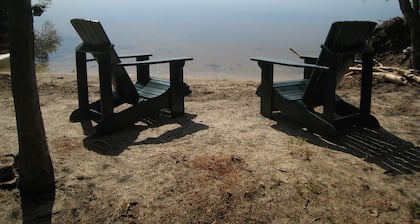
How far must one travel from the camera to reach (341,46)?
14.3ft

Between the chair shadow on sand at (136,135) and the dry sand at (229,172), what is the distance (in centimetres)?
1

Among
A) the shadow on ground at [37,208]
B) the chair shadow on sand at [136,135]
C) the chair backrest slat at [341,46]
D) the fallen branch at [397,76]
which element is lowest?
the shadow on ground at [37,208]

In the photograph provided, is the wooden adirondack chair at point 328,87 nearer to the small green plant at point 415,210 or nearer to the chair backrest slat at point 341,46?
the chair backrest slat at point 341,46

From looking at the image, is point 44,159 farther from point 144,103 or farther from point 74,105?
point 74,105

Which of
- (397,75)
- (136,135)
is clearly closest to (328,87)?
(136,135)

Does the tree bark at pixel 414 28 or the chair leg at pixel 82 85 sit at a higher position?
the tree bark at pixel 414 28

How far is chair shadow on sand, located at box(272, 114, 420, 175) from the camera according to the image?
3.68 m

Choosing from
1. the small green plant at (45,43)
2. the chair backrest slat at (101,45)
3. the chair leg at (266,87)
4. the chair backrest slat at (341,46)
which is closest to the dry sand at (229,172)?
the chair leg at (266,87)

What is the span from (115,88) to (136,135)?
95 centimetres

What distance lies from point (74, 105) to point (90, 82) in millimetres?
2446

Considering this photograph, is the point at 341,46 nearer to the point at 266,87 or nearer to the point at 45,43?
the point at 266,87

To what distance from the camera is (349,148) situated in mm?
4133

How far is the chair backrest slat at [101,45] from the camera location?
4385 mm

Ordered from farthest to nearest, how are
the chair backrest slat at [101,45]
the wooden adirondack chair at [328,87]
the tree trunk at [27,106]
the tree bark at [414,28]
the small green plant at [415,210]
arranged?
the tree bark at [414,28] → the chair backrest slat at [101,45] → the wooden adirondack chair at [328,87] → the small green plant at [415,210] → the tree trunk at [27,106]
